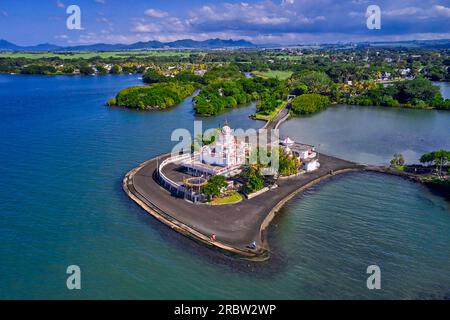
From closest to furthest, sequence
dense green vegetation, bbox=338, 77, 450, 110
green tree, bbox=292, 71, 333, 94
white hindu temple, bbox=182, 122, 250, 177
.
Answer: white hindu temple, bbox=182, 122, 250, 177, dense green vegetation, bbox=338, 77, 450, 110, green tree, bbox=292, 71, 333, 94

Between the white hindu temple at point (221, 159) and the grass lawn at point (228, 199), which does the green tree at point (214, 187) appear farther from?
the white hindu temple at point (221, 159)

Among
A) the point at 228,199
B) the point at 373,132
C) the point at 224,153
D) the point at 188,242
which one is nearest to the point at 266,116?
the point at 373,132

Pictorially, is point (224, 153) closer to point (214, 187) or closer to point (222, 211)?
point (214, 187)

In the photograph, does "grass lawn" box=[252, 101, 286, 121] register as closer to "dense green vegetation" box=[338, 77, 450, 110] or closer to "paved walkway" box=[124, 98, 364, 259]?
"dense green vegetation" box=[338, 77, 450, 110]

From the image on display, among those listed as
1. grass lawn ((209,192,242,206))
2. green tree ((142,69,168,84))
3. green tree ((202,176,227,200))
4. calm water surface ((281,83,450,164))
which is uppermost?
green tree ((142,69,168,84))

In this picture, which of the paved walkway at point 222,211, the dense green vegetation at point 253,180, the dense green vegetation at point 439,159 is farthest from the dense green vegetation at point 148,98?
the dense green vegetation at point 439,159

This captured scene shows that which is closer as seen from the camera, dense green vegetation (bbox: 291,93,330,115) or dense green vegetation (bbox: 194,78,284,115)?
dense green vegetation (bbox: 291,93,330,115)

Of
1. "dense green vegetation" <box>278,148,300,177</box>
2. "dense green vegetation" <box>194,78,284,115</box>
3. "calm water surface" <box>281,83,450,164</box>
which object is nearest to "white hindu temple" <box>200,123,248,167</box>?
"dense green vegetation" <box>278,148,300,177</box>
